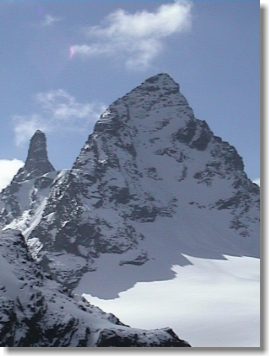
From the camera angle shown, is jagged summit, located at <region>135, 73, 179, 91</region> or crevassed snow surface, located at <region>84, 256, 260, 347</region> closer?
crevassed snow surface, located at <region>84, 256, 260, 347</region>

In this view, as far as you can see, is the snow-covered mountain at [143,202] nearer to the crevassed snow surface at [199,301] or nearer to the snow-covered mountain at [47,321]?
the crevassed snow surface at [199,301]

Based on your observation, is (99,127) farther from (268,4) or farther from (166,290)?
(268,4)

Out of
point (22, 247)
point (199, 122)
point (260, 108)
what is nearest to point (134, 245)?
point (199, 122)

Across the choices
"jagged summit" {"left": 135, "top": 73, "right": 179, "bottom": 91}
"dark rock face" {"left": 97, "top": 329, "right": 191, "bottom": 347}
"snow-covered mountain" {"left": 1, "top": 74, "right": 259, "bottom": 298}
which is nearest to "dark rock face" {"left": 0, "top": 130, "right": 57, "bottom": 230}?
"snow-covered mountain" {"left": 1, "top": 74, "right": 259, "bottom": 298}

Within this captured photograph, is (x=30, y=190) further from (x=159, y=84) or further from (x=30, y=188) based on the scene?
(x=159, y=84)

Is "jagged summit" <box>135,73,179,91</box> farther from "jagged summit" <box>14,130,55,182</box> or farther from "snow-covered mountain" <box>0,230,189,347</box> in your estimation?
"snow-covered mountain" <box>0,230,189,347</box>

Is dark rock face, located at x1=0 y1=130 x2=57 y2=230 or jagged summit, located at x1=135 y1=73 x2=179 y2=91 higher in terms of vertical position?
jagged summit, located at x1=135 y1=73 x2=179 y2=91

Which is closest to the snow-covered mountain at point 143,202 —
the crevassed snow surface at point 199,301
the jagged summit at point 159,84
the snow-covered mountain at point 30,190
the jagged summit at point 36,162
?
the jagged summit at point 159,84
